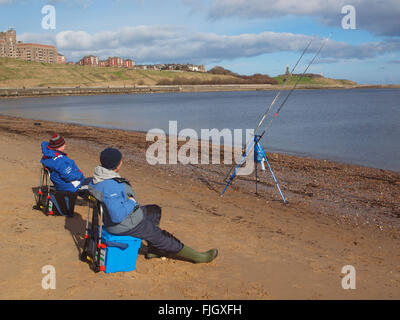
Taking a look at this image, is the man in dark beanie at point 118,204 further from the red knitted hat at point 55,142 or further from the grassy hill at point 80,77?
the grassy hill at point 80,77

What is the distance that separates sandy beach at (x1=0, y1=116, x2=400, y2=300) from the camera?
4379 mm

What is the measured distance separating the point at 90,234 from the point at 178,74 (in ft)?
562

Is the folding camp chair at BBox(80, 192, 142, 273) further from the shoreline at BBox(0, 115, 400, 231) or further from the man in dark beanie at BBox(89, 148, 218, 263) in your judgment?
the shoreline at BBox(0, 115, 400, 231)

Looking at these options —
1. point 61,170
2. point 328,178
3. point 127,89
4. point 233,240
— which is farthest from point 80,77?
point 233,240

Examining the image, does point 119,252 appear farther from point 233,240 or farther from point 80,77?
point 80,77

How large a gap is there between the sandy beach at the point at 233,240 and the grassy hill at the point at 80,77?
112299mm

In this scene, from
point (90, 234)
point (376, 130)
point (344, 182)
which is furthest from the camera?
point (376, 130)

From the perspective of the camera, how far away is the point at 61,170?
20.9 feet

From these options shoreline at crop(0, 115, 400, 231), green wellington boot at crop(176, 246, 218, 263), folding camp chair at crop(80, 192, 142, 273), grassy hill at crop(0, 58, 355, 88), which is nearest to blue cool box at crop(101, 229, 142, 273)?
folding camp chair at crop(80, 192, 142, 273)

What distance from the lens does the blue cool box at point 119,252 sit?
14.9ft

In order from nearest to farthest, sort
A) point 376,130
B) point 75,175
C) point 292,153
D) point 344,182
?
point 75,175 < point 344,182 < point 292,153 < point 376,130
